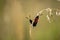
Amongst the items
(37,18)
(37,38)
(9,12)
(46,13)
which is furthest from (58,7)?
(9,12)

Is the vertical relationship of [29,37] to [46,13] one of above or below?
below

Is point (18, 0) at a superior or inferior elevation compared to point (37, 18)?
superior

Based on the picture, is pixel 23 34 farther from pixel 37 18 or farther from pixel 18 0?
pixel 18 0

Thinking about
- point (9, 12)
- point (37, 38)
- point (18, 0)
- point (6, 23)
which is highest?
point (18, 0)

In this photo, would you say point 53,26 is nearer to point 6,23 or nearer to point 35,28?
point 35,28

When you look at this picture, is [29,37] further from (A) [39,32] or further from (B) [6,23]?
(B) [6,23]

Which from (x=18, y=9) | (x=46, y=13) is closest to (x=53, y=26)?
(x=46, y=13)
